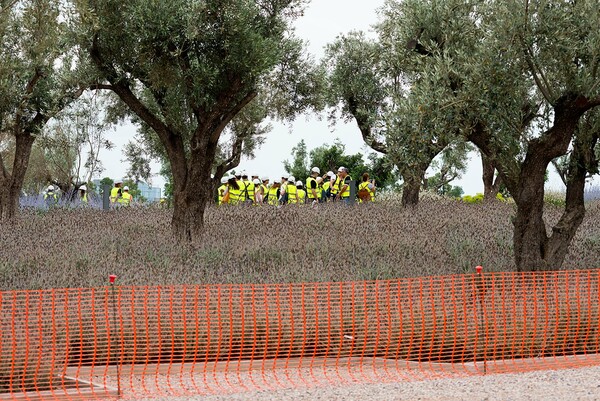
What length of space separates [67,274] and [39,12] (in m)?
4.40

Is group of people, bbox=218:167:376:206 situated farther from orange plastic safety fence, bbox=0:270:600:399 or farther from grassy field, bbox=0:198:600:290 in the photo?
orange plastic safety fence, bbox=0:270:600:399

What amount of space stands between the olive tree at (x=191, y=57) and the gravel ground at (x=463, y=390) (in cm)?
1160

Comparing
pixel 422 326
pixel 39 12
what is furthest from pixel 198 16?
pixel 422 326

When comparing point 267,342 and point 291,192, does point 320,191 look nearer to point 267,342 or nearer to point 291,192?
point 291,192

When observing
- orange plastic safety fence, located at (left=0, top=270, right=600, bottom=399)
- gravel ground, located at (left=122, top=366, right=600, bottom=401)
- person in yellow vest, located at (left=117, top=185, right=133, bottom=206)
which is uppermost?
person in yellow vest, located at (left=117, top=185, right=133, bottom=206)

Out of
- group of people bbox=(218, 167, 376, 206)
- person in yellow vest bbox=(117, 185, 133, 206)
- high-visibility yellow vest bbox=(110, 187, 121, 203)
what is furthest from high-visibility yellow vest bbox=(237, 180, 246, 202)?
high-visibility yellow vest bbox=(110, 187, 121, 203)

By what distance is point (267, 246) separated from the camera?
62.5 feet

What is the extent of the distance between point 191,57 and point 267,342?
1055 cm

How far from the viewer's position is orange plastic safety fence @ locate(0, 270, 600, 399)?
9844 mm

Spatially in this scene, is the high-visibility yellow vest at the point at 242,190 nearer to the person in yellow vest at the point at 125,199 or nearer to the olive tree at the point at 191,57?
the person in yellow vest at the point at 125,199

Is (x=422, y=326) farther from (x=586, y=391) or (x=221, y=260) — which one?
(x=221, y=260)

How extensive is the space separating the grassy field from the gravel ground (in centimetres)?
626

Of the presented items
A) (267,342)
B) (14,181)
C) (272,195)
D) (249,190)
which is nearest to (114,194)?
(249,190)

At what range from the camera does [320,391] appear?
30.2ft
